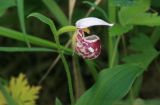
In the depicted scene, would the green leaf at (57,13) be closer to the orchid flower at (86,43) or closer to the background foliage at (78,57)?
the background foliage at (78,57)

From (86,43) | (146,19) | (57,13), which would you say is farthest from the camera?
(57,13)

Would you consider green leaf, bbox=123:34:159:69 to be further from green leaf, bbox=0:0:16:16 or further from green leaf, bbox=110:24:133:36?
green leaf, bbox=0:0:16:16

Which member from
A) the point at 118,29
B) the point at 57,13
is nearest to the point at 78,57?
the point at 57,13

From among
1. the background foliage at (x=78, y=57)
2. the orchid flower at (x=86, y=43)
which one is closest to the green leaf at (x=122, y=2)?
the background foliage at (x=78, y=57)

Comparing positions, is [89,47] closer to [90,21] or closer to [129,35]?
[90,21]

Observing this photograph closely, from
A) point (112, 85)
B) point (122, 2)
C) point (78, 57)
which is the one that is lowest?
point (78, 57)

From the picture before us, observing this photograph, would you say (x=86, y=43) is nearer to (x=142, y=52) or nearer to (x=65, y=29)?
(x=65, y=29)

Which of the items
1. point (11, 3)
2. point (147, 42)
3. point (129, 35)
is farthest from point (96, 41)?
point (129, 35)
